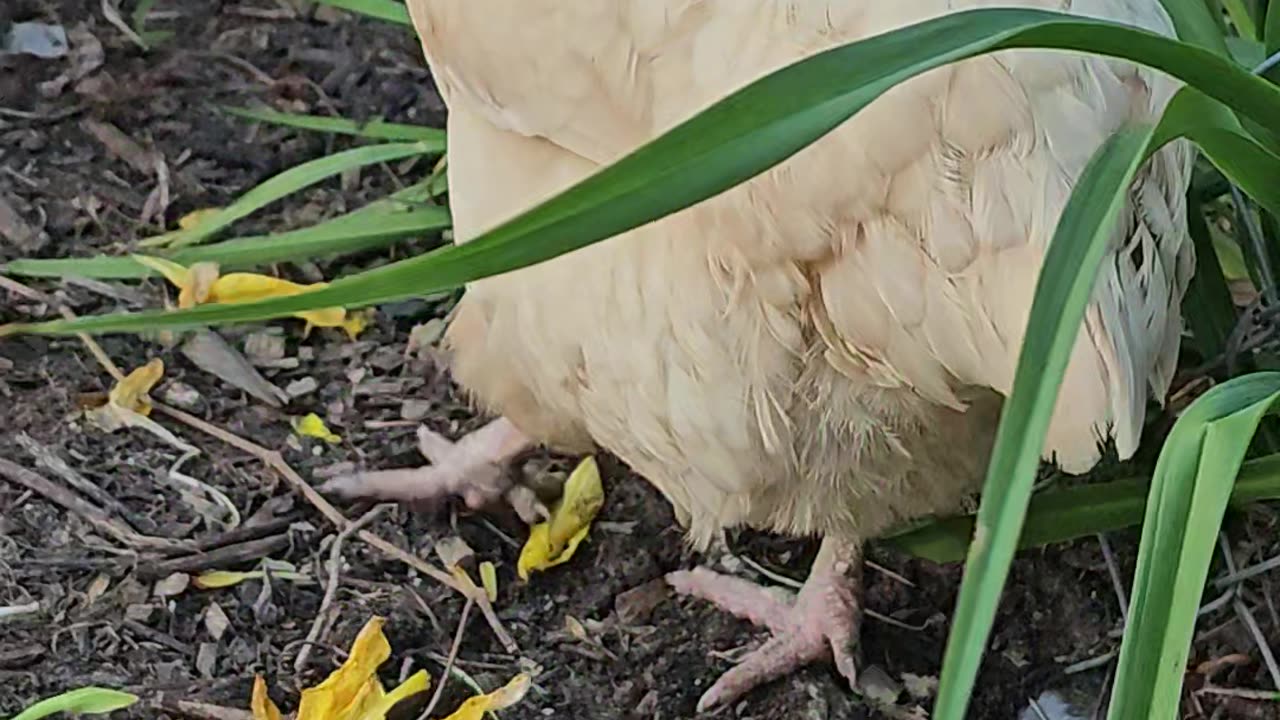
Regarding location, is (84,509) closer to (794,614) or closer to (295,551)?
(295,551)

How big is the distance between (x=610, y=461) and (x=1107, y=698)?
527 mm

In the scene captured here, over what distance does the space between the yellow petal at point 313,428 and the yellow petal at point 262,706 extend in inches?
13.5

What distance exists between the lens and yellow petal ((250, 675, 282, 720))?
1.39m

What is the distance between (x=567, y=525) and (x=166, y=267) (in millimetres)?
479

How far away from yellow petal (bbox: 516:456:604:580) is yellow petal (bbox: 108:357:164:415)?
0.40 meters

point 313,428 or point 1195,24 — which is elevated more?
point 1195,24

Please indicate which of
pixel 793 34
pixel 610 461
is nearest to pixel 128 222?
pixel 610 461

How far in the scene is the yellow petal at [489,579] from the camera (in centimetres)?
158

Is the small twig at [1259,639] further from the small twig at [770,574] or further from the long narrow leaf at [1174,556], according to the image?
the long narrow leaf at [1174,556]

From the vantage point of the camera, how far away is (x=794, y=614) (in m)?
1.56

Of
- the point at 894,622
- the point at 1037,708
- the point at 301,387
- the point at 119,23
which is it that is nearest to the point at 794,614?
the point at 894,622

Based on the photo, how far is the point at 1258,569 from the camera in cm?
147

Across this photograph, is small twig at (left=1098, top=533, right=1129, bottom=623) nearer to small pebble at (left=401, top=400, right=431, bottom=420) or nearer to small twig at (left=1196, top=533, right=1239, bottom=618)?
small twig at (left=1196, top=533, right=1239, bottom=618)

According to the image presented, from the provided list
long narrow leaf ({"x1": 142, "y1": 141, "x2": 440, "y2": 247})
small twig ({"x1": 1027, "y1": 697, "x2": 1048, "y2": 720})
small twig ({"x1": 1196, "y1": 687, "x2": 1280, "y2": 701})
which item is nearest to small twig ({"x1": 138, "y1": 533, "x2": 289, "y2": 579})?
long narrow leaf ({"x1": 142, "y1": 141, "x2": 440, "y2": 247})
